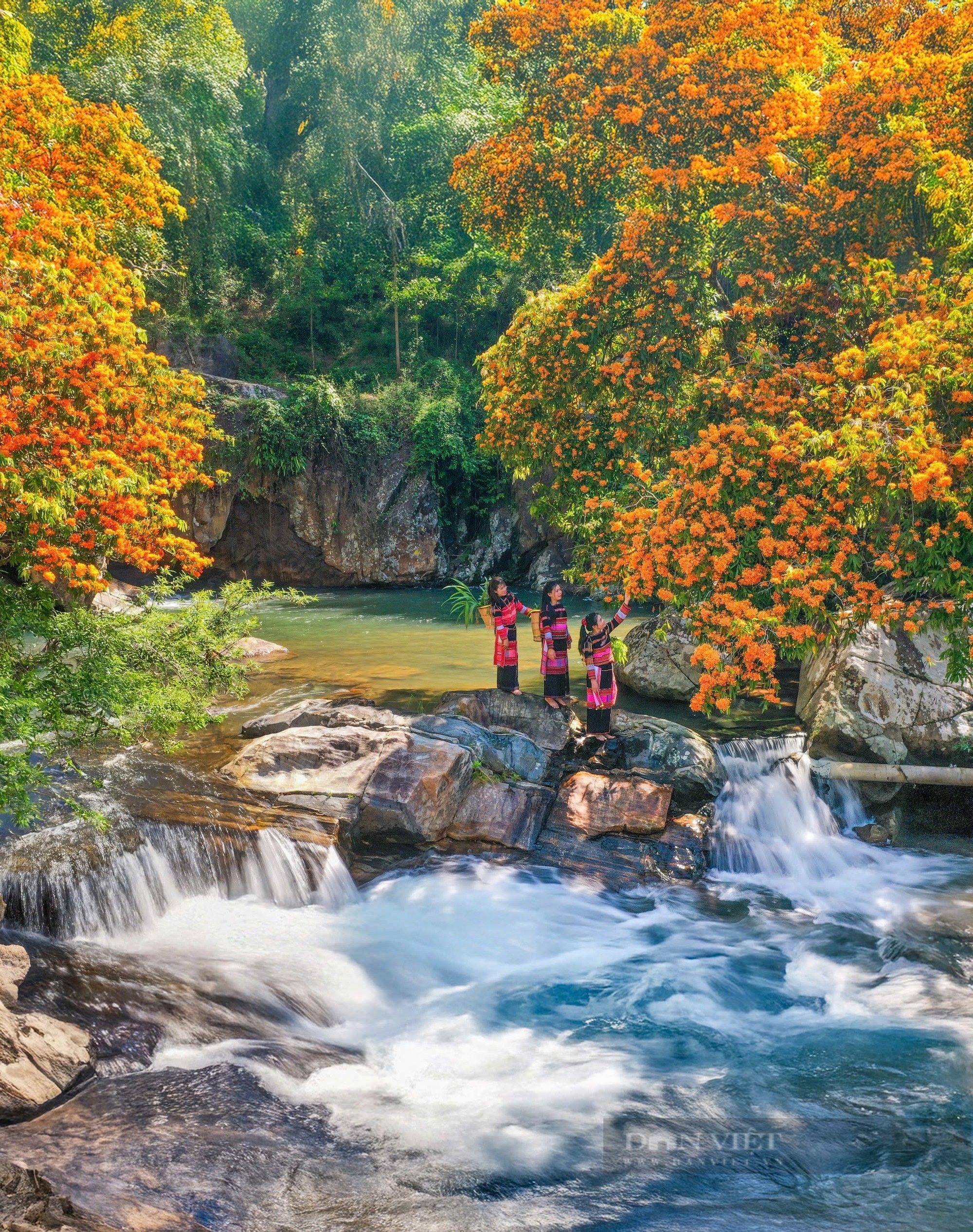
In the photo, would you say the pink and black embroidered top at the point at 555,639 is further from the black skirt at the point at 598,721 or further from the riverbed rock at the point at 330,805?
the riverbed rock at the point at 330,805

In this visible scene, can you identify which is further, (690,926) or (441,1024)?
(690,926)

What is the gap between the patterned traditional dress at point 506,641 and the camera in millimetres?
9867

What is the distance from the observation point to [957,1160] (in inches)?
169

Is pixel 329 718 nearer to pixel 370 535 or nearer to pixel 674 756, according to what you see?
pixel 674 756

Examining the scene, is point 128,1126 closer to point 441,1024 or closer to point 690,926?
point 441,1024

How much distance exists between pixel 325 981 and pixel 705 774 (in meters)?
4.32

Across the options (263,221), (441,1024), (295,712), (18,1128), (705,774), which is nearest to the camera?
(18,1128)

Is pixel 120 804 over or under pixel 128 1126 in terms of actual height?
over

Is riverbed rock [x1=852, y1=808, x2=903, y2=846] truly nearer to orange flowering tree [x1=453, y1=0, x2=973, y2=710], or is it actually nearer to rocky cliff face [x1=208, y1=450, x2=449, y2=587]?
orange flowering tree [x1=453, y1=0, x2=973, y2=710]

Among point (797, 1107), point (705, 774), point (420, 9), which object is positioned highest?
point (420, 9)

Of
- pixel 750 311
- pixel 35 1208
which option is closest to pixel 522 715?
pixel 750 311

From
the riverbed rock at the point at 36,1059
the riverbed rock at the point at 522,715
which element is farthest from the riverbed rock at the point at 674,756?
the riverbed rock at the point at 36,1059

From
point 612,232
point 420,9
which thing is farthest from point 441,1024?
point 420,9

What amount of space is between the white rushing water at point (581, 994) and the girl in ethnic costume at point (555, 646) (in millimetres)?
2470
